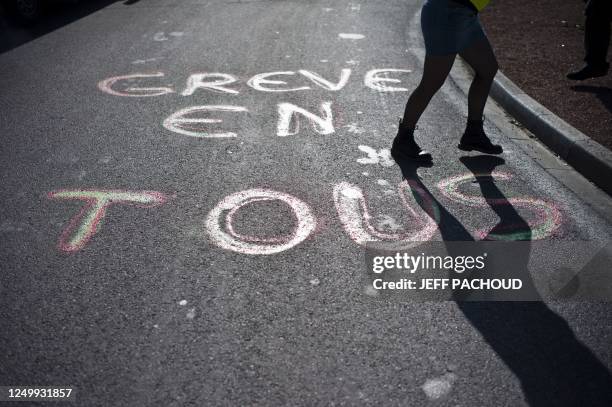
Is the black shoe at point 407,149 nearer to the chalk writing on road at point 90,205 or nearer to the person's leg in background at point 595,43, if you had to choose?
the chalk writing on road at point 90,205

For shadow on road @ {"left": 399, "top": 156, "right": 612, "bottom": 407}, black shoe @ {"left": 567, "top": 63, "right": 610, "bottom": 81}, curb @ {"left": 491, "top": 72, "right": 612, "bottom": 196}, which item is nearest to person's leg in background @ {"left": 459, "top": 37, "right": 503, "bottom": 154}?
curb @ {"left": 491, "top": 72, "right": 612, "bottom": 196}

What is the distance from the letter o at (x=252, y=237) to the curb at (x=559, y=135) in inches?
82.2

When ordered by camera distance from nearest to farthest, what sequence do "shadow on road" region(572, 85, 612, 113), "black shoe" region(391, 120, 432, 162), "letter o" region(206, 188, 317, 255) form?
"letter o" region(206, 188, 317, 255) < "black shoe" region(391, 120, 432, 162) < "shadow on road" region(572, 85, 612, 113)

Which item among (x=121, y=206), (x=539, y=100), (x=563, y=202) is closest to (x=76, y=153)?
(x=121, y=206)

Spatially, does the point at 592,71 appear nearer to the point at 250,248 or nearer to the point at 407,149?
the point at 407,149

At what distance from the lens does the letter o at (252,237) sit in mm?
2863

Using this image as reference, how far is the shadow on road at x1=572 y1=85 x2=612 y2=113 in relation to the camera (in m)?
4.55

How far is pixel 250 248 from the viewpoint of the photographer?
285 cm

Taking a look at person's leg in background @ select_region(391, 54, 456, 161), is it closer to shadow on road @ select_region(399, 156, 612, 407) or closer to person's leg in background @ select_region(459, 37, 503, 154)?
person's leg in background @ select_region(459, 37, 503, 154)

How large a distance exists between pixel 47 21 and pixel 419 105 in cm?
755

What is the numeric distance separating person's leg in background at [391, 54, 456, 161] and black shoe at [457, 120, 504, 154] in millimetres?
368

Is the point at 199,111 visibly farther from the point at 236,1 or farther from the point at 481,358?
the point at 236,1

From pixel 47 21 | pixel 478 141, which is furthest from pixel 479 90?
pixel 47 21

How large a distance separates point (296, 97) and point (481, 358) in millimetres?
3472
